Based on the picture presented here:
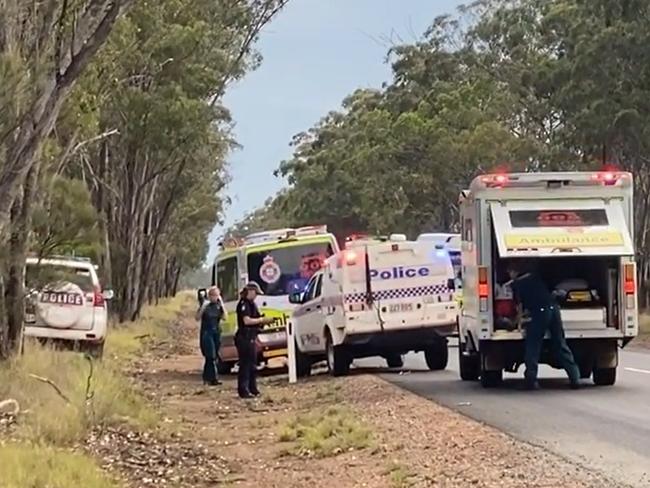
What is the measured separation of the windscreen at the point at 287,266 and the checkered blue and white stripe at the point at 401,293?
2.96 m

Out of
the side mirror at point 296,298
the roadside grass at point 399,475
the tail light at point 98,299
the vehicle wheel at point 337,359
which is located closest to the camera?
the roadside grass at point 399,475

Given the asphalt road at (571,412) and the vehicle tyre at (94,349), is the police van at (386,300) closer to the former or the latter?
the asphalt road at (571,412)

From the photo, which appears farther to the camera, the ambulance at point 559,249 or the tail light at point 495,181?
the tail light at point 495,181

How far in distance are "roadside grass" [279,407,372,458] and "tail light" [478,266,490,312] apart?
2445 mm

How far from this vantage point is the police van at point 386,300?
21375 millimetres

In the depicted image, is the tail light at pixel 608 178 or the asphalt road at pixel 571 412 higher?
the tail light at pixel 608 178

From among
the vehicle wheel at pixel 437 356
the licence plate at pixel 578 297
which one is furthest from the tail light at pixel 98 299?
the licence plate at pixel 578 297

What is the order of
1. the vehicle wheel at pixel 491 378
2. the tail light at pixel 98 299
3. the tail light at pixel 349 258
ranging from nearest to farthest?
the vehicle wheel at pixel 491 378, the tail light at pixel 349 258, the tail light at pixel 98 299

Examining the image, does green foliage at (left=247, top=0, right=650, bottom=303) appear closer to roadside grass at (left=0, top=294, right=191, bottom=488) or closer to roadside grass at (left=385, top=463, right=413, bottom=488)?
roadside grass at (left=0, top=294, right=191, bottom=488)

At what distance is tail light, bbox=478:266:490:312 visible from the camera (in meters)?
17.4

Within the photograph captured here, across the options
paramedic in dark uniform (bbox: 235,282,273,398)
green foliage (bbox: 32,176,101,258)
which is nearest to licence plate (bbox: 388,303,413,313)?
paramedic in dark uniform (bbox: 235,282,273,398)

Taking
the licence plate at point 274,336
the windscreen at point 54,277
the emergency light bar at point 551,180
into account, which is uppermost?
the emergency light bar at point 551,180

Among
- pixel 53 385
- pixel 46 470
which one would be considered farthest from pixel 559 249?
pixel 46 470

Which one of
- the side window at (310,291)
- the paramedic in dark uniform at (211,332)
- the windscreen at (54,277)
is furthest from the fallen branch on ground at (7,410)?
the side window at (310,291)
